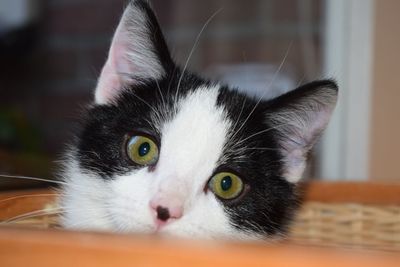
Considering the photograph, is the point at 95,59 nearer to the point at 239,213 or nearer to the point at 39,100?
the point at 39,100

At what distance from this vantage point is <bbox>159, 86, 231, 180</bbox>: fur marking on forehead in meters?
0.96

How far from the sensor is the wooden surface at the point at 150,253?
1.51ft

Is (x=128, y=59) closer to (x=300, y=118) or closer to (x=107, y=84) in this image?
(x=107, y=84)

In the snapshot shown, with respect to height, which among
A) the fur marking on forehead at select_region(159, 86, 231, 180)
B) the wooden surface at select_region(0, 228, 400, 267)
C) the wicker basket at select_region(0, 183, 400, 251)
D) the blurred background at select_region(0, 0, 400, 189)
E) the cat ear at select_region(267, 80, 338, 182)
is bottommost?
the wooden surface at select_region(0, 228, 400, 267)

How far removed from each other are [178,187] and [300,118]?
0.37 metres

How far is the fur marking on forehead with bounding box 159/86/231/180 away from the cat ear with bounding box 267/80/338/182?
14cm

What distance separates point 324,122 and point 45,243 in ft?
2.53

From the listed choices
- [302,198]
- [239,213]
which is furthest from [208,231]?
[302,198]

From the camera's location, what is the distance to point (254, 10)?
2.50m

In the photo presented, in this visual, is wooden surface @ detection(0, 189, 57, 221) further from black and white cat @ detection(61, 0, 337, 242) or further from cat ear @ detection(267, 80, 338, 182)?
cat ear @ detection(267, 80, 338, 182)

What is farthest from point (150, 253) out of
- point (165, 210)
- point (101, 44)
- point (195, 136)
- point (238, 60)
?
point (101, 44)

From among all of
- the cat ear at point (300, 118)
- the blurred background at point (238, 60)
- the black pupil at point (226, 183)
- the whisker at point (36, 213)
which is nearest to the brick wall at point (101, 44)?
the blurred background at point (238, 60)

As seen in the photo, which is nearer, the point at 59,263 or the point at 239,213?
the point at 59,263

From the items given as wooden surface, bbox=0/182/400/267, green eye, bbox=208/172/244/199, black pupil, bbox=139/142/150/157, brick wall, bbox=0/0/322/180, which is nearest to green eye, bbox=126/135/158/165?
black pupil, bbox=139/142/150/157
